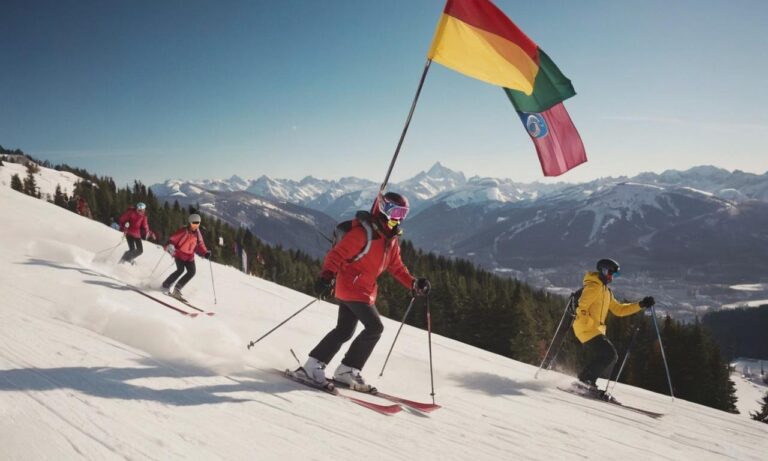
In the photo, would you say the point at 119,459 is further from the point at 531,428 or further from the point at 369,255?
the point at 531,428

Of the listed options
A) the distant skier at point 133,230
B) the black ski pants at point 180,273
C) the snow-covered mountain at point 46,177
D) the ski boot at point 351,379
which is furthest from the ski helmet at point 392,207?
the snow-covered mountain at point 46,177

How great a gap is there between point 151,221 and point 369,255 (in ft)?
247

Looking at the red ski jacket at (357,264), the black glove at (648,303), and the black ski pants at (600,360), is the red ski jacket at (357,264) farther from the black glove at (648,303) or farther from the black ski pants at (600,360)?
the black glove at (648,303)

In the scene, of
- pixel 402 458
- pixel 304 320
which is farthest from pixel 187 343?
pixel 304 320

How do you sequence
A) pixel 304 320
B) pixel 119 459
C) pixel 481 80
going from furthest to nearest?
pixel 304 320, pixel 481 80, pixel 119 459

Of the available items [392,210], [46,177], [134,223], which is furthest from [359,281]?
[46,177]

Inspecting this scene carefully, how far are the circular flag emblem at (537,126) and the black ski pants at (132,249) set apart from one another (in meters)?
12.5

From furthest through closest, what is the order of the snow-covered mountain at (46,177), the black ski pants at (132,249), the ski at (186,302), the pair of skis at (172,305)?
the snow-covered mountain at (46,177), the black ski pants at (132,249), the ski at (186,302), the pair of skis at (172,305)

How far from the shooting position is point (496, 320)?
45.0m

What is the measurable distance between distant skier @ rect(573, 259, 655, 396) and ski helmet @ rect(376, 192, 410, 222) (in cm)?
504

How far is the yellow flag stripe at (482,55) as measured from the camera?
7672 mm

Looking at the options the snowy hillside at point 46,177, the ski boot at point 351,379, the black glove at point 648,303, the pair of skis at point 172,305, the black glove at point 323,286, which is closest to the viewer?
the black glove at point 323,286

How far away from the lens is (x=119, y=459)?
281cm

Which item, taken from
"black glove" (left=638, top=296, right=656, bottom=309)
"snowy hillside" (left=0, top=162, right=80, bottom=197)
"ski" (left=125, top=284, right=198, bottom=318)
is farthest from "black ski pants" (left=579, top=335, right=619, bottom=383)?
"snowy hillside" (left=0, top=162, right=80, bottom=197)
